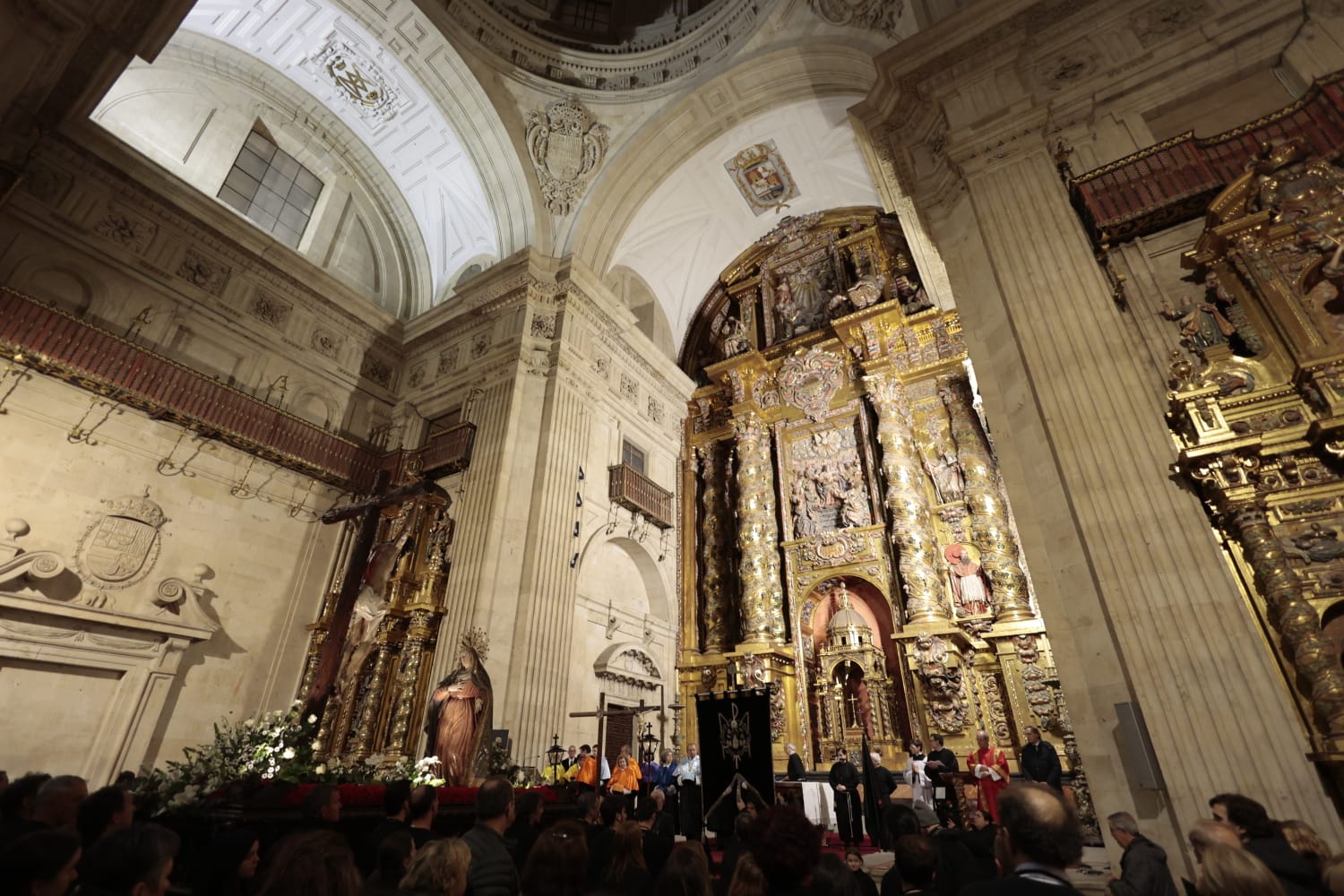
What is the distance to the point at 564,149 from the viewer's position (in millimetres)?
12023

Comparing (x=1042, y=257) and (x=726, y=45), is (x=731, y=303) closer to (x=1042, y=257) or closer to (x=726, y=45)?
(x=726, y=45)

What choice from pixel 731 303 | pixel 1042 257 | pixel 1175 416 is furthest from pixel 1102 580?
pixel 731 303

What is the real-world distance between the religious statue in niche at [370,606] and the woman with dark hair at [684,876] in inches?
311

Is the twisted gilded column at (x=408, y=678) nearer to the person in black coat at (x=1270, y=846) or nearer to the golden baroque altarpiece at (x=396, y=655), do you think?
the golden baroque altarpiece at (x=396, y=655)

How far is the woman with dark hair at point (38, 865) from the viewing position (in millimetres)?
1710

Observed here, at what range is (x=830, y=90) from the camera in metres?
10.8

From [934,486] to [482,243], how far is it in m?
10.1

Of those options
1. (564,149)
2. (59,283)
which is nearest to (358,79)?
(564,149)

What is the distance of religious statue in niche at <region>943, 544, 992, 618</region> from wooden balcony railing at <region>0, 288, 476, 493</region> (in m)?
8.51

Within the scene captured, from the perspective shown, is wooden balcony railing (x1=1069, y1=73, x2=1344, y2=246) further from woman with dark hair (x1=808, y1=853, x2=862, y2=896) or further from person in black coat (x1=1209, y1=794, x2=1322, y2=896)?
woman with dark hair (x1=808, y1=853, x2=862, y2=896)

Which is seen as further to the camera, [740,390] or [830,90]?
[740,390]

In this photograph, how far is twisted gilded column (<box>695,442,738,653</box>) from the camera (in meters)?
12.2

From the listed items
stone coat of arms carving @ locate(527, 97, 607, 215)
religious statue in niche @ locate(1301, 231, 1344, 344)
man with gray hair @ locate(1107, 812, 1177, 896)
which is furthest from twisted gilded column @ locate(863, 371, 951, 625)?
man with gray hair @ locate(1107, 812, 1177, 896)

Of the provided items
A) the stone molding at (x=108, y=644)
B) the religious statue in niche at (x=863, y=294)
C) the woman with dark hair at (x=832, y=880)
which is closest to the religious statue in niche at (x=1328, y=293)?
the woman with dark hair at (x=832, y=880)
